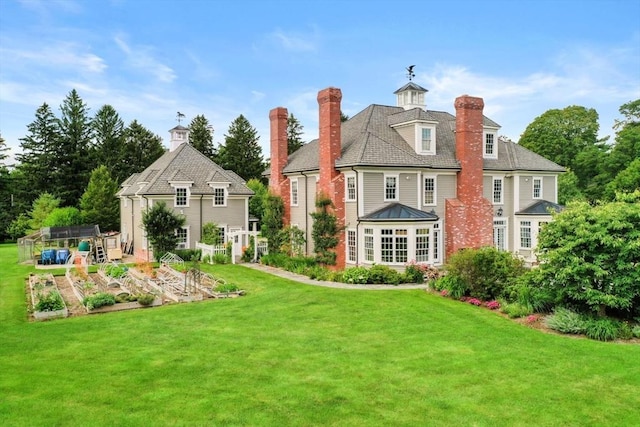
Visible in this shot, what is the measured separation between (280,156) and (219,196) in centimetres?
521

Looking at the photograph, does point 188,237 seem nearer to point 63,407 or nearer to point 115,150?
point 63,407

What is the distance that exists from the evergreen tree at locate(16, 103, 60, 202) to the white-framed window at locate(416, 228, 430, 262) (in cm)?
4774

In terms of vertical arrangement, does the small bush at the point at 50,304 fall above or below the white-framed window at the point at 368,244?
below

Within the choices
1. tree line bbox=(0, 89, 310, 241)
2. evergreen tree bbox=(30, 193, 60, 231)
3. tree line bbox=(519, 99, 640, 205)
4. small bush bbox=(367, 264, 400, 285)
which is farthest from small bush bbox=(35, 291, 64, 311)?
tree line bbox=(519, 99, 640, 205)

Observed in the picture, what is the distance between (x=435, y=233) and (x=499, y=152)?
9.00 meters

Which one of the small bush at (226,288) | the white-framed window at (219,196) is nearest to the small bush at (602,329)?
the small bush at (226,288)

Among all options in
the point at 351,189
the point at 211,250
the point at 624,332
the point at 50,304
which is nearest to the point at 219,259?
the point at 211,250

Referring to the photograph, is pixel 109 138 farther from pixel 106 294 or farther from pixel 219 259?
pixel 106 294

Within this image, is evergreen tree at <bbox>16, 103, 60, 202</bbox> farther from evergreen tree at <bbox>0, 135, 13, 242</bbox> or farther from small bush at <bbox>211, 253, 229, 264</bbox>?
small bush at <bbox>211, 253, 229, 264</bbox>

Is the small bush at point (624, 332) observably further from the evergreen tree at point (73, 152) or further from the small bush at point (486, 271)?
the evergreen tree at point (73, 152)

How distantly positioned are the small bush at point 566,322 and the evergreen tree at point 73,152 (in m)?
55.6

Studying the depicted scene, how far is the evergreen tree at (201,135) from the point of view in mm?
66812

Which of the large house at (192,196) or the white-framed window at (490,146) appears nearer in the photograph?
the white-framed window at (490,146)

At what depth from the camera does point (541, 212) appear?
99.9ft
